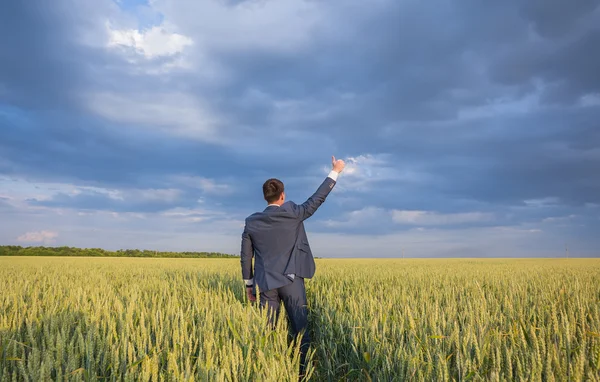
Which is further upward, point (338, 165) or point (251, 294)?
point (338, 165)

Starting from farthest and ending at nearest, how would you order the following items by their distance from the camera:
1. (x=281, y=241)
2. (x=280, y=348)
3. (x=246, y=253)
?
(x=246, y=253) → (x=281, y=241) → (x=280, y=348)

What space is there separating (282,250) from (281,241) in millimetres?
120

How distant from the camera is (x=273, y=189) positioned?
5.50 m

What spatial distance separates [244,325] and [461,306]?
11.7ft

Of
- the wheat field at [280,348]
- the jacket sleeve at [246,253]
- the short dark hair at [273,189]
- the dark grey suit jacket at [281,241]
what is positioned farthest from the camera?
the jacket sleeve at [246,253]

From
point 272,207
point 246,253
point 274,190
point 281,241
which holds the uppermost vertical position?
point 274,190

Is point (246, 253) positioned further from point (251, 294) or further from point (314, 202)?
point (314, 202)

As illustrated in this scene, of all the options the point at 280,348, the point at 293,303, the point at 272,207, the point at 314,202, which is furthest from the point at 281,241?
the point at 280,348

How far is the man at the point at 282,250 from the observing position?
538 cm

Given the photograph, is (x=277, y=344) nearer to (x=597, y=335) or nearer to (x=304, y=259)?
(x=304, y=259)

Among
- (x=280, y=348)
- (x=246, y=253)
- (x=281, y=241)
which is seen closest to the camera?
(x=280, y=348)

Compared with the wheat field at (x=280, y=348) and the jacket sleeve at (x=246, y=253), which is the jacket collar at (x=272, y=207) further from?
the wheat field at (x=280, y=348)

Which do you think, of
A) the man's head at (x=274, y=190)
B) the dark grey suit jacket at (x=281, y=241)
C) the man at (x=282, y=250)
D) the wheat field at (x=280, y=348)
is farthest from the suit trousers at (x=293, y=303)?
the man's head at (x=274, y=190)

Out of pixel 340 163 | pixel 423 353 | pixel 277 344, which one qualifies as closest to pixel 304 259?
pixel 340 163
